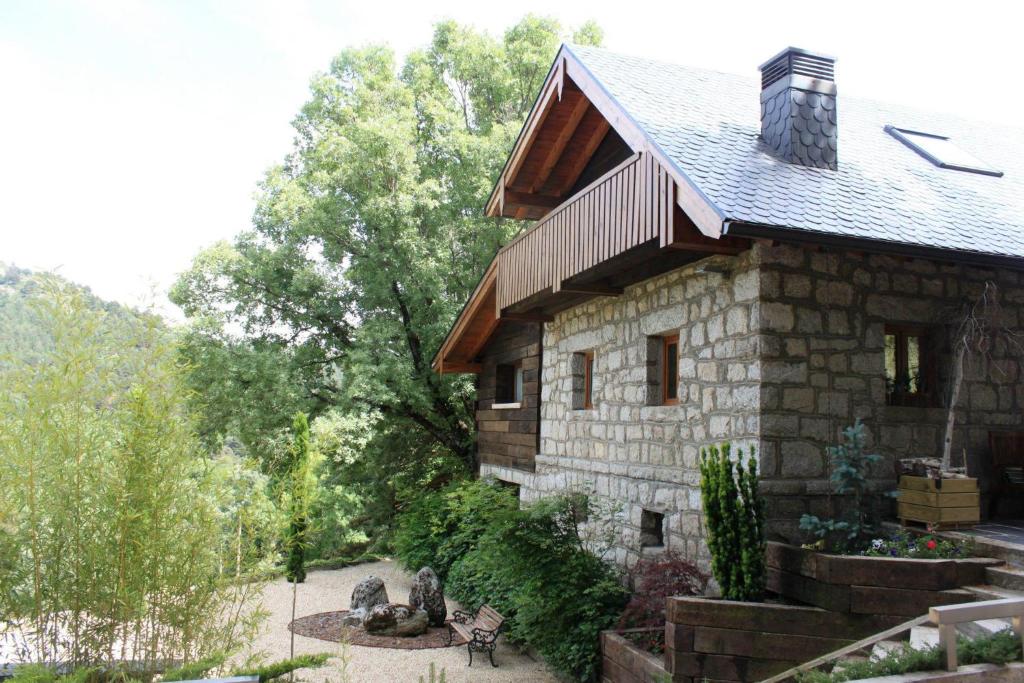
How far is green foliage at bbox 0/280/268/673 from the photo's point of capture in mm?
4992

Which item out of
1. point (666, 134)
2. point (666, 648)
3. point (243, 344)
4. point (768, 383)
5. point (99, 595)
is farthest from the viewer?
point (243, 344)

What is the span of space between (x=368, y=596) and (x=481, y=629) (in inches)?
99.3

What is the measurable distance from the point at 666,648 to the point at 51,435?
4.60 meters

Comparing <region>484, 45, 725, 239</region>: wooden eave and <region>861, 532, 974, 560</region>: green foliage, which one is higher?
<region>484, 45, 725, 239</region>: wooden eave

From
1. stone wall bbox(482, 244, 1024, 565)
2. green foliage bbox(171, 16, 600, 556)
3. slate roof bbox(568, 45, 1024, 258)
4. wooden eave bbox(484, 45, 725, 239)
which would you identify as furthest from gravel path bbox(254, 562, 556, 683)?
wooden eave bbox(484, 45, 725, 239)

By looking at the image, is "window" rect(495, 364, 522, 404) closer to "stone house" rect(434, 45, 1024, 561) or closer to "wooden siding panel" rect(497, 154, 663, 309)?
"wooden siding panel" rect(497, 154, 663, 309)

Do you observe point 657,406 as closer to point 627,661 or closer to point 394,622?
point 627,661

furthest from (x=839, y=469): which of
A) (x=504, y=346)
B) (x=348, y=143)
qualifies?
(x=348, y=143)

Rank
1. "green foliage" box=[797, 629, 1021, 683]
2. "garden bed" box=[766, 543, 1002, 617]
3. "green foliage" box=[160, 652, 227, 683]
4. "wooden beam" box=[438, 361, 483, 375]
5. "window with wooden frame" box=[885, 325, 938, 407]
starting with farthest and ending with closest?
"wooden beam" box=[438, 361, 483, 375], "window with wooden frame" box=[885, 325, 938, 407], "garden bed" box=[766, 543, 1002, 617], "green foliage" box=[160, 652, 227, 683], "green foliage" box=[797, 629, 1021, 683]

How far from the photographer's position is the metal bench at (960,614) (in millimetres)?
3865

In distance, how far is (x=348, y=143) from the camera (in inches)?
618

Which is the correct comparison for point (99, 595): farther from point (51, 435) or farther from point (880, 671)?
point (880, 671)

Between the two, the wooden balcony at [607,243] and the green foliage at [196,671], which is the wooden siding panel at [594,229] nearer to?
the wooden balcony at [607,243]

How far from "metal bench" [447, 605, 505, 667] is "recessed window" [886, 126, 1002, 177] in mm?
7171
